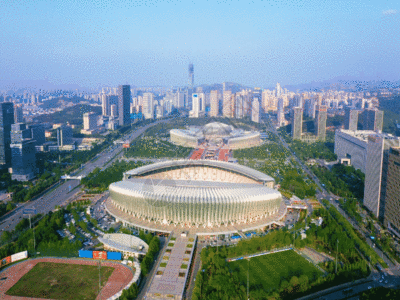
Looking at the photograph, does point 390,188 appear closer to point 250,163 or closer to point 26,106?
point 250,163

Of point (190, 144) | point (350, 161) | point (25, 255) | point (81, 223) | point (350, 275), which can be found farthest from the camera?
point (190, 144)

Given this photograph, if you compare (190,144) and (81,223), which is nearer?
(81,223)

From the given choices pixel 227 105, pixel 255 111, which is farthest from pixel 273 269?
pixel 255 111

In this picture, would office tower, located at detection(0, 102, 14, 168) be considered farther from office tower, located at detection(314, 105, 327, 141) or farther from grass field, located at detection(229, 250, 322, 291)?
office tower, located at detection(314, 105, 327, 141)

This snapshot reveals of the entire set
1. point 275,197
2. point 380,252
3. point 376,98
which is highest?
point 376,98

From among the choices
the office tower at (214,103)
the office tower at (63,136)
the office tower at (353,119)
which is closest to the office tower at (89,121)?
the office tower at (63,136)

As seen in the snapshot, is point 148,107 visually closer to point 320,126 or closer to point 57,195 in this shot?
point 320,126

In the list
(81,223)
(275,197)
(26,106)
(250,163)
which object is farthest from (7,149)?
(26,106)

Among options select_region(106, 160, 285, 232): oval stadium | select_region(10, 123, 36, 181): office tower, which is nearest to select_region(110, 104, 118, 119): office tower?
select_region(10, 123, 36, 181): office tower
